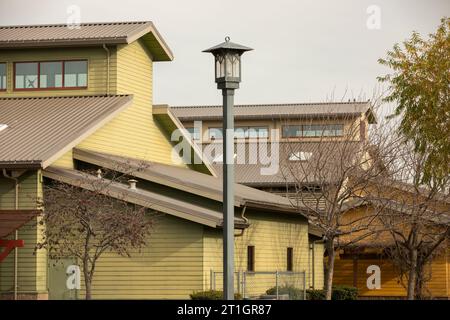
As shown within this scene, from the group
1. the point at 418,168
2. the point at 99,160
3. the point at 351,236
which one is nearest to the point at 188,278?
the point at 99,160

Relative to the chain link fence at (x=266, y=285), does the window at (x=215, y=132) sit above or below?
above

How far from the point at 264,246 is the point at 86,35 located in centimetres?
1080

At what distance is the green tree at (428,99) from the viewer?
140ft

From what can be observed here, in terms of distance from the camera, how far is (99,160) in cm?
3769

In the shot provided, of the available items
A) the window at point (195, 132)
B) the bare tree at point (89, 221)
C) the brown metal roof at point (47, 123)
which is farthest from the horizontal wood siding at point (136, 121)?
the window at point (195, 132)

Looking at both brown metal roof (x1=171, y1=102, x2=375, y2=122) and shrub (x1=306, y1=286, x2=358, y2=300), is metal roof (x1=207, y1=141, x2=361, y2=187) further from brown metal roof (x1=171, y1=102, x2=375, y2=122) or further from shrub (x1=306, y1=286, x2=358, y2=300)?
shrub (x1=306, y1=286, x2=358, y2=300)

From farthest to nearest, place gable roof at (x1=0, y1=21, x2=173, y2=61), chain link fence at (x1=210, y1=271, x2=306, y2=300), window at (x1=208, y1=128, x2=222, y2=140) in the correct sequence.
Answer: window at (x1=208, y1=128, x2=222, y2=140) → gable roof at (x1=0, y1=21, x2=173, y2=61) → chain link fence at (x1=210, y1=271, x2=306, y2=300)

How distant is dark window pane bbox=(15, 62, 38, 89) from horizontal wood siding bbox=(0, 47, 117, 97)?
20cm

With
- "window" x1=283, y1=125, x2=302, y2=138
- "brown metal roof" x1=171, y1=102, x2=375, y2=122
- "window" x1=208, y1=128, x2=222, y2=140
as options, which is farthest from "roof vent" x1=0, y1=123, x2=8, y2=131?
"window" x1=208, y1=128, x2=222, y2=140

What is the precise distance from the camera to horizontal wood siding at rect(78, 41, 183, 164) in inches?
1645

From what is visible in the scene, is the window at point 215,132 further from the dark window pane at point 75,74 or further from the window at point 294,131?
the dark window pane at point 75,74
